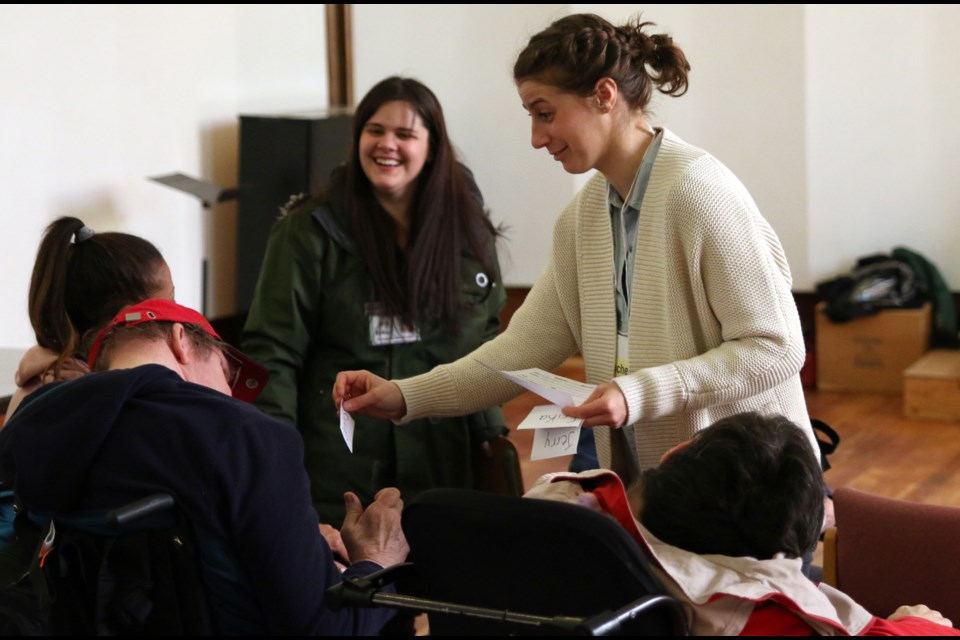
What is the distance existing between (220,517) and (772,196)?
18.4 feet

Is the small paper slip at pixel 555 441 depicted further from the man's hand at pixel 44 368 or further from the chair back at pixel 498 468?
the chair back at pixel 498 468

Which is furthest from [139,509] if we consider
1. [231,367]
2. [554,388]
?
[554,388]

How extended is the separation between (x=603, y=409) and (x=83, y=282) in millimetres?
892

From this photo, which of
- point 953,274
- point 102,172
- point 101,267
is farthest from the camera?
point 953,274

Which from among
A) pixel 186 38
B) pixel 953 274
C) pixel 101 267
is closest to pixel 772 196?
pixel 953 274

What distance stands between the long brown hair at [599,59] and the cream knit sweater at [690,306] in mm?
108

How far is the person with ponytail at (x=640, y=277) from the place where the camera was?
6.33ft

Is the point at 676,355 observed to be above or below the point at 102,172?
below

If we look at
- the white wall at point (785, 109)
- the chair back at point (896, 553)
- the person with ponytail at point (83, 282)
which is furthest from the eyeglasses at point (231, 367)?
the white wall at point (785, 109)

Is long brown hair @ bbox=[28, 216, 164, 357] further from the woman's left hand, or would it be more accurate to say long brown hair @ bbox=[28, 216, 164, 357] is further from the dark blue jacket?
the woman's left hand

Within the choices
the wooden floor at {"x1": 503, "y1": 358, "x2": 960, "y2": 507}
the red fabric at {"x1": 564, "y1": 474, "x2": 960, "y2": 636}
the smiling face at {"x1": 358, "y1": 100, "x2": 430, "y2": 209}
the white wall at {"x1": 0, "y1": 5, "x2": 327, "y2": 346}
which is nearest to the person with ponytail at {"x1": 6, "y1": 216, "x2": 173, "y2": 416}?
the red fabric at {"x1": 564, "y1": 474, "x2": 960, "y2": 636}

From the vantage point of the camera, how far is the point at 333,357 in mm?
2953

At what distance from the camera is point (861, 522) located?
213 centimetres

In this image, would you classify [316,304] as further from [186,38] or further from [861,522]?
[186,38]
